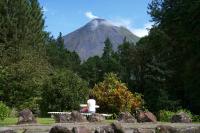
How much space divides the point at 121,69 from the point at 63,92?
34.2 meters

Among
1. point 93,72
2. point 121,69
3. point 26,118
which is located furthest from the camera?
point 93,72

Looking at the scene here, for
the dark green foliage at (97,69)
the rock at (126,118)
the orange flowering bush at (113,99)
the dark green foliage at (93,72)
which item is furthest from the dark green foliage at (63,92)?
the dark green foliage at (93,72)

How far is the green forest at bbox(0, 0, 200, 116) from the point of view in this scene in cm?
2791

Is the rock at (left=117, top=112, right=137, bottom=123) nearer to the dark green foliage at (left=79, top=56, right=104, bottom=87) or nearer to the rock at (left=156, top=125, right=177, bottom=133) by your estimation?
the rock at (left=156, top=125, right=177, bottom=133)

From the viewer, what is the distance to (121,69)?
6688 centimetres

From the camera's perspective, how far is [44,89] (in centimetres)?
3406

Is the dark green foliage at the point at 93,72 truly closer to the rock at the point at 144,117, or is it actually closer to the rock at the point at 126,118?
the rock at the point at 126,118

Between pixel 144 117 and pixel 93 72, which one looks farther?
pixel 93 72

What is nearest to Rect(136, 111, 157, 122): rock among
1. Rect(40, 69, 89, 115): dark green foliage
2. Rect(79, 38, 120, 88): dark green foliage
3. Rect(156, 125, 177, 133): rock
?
Rect(156, 125, 177, 133): rock

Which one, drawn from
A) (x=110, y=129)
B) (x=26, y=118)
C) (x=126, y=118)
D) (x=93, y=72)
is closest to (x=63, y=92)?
(x=126, y=118)

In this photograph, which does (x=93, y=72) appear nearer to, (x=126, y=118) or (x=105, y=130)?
(x=126, y=118)

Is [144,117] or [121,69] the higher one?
[121,69]

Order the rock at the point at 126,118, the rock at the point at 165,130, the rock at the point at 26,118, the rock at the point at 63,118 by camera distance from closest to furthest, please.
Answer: the rock at the point at 165,130, the rock at the point at 26,118, the rock at the point at 63,118, the rock at the point at 126,118

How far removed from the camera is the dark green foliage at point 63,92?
33.2 m
